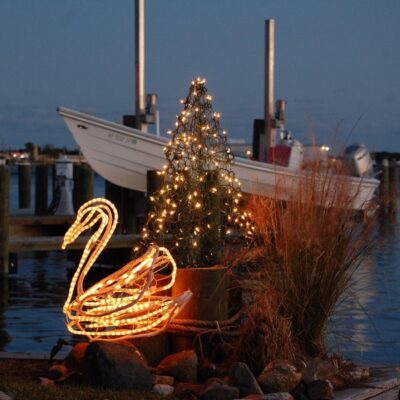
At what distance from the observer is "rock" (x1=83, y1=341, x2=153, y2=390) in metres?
7.34

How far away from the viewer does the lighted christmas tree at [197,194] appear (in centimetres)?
866

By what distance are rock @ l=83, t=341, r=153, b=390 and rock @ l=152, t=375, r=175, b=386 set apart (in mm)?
195

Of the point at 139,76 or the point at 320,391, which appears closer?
the point at 320,391

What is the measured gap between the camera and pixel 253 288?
27.6 ft

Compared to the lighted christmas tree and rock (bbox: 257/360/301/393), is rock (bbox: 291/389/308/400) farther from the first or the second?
the lighted christmas tree

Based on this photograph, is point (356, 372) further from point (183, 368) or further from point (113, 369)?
point (113, 369)

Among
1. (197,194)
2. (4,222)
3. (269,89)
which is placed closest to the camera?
(197,194)

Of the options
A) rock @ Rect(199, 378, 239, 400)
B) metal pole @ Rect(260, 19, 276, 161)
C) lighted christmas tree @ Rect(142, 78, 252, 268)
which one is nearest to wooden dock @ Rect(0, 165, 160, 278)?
metal pole @ Rect(260, 19, 276, 161)

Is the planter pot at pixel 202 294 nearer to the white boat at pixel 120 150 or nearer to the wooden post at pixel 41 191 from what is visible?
the white boat at pixel 120 150

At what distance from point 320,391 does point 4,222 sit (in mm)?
10469

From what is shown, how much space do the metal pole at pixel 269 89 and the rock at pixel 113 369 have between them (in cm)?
1862

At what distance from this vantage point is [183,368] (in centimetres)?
784

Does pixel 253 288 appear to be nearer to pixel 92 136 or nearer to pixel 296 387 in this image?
pixel 296 387

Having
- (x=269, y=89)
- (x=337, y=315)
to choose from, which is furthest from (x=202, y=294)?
(x=269, y=89)
